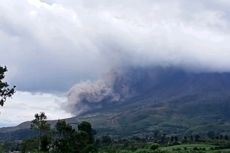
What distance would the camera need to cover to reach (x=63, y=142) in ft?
402

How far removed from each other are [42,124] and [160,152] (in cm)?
4389

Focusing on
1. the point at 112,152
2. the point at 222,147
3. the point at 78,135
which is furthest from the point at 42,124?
the point at 222,147

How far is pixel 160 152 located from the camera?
15875 cm

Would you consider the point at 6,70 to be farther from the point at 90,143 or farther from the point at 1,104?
the point at 90,143

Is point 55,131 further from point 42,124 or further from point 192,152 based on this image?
point 192,152

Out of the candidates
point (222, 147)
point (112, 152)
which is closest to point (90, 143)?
point (112, 152)

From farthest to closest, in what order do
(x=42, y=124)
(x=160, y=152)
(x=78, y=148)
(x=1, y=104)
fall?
(x=160, y=152)
(x=42, y=124)
(x=78, y=148)
(x=1, y=104)

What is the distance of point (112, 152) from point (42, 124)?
127 feet

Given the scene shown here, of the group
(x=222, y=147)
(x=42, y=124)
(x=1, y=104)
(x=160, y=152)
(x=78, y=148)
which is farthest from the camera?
(x=222, y=147)

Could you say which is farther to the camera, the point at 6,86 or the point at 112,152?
the point at 112,152

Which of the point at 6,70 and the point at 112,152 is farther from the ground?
the point at 6,70

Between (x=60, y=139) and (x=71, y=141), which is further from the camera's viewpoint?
(x=60, y=139)

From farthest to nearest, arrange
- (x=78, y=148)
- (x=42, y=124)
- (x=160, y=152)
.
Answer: (x=160, y=152), (x=42, y=124), (x=78, y=148)

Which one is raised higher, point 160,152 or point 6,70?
point 6,70
